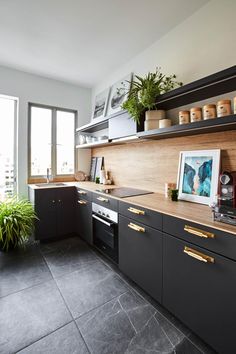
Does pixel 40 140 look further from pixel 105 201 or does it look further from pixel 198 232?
pixel 198 232

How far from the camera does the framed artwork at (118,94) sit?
2799 millimetres

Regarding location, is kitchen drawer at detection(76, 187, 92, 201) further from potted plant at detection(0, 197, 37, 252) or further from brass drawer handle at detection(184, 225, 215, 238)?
brass drawer handle at detection(184, 225, 215, 238)

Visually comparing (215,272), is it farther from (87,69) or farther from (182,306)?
(87,69)

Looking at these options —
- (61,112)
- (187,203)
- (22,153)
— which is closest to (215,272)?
(187,203)

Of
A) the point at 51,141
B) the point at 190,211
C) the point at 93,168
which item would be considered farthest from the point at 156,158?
the point at 51,141

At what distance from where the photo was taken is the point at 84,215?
2.74 metres

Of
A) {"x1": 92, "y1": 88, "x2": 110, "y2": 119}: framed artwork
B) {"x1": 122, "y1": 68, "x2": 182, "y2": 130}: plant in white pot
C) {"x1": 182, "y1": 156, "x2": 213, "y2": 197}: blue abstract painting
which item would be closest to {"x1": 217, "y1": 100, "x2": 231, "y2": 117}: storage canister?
{"x1": 182, "y1": 156, "x2": 213, "y2": 197}: blue abstract painting

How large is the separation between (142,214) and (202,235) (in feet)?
1.88

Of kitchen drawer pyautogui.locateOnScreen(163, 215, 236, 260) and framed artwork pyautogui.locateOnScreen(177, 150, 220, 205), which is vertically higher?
framed artwork pyautogui.locateOnScreen(177, 150, 220, 205)

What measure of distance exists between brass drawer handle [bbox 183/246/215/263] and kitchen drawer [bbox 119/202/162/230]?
270 mm

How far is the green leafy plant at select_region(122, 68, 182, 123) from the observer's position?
74.0 inches

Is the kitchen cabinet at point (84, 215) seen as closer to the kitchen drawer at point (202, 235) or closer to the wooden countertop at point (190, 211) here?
the wooden countertop at point (190, 211)

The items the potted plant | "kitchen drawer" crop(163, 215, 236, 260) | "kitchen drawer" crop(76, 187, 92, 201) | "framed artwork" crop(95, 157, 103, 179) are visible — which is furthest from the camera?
"framed artwork" crop(95, 157, 103, 179)

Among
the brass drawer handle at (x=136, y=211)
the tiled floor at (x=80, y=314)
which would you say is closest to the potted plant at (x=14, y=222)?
the tiled floor at (x=80, y=314)
